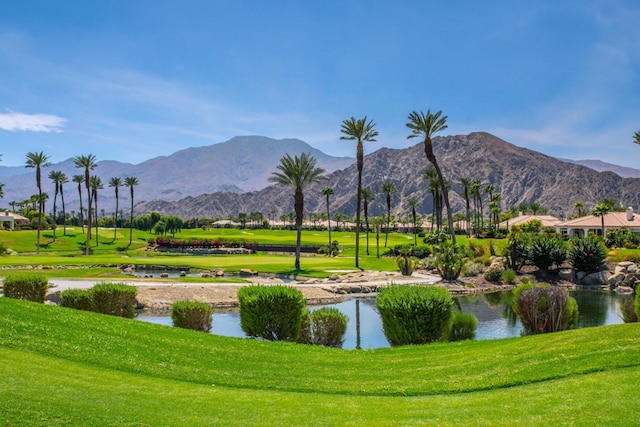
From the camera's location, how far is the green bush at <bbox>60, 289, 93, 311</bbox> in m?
20.4

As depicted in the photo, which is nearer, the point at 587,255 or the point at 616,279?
the point at 616,279

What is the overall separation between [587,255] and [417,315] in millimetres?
34194

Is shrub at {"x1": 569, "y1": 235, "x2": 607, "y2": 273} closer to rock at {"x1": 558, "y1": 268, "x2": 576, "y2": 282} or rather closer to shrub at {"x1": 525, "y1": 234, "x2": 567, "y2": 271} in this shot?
rock at {"x1": 558, "y1": 268, "x2": 576, "y2": 282}

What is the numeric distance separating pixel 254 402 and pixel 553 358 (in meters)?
6.10

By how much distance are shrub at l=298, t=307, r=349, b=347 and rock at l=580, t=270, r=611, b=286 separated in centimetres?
3284

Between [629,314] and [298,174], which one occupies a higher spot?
[298,174]

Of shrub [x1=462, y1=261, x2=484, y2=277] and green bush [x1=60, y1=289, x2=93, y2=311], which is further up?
green bush [x1=60, y1=289, x2=93, y2=311]

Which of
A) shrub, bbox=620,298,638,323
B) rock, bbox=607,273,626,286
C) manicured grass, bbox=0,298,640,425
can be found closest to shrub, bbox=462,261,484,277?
rock, bbox=607,273,626,286

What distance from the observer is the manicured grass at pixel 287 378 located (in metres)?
7.64

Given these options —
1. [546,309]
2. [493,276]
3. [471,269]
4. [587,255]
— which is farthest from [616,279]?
[546,309]

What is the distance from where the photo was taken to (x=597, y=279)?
44.4m

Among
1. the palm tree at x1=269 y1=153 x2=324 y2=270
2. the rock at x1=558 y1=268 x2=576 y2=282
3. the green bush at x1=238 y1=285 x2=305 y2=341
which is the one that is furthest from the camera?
the palm tree at x1=269 y1=153 x2=324 y2=270

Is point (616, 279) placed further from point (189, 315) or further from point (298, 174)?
point (189, 315)

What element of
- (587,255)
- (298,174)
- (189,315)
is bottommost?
(189,315)
